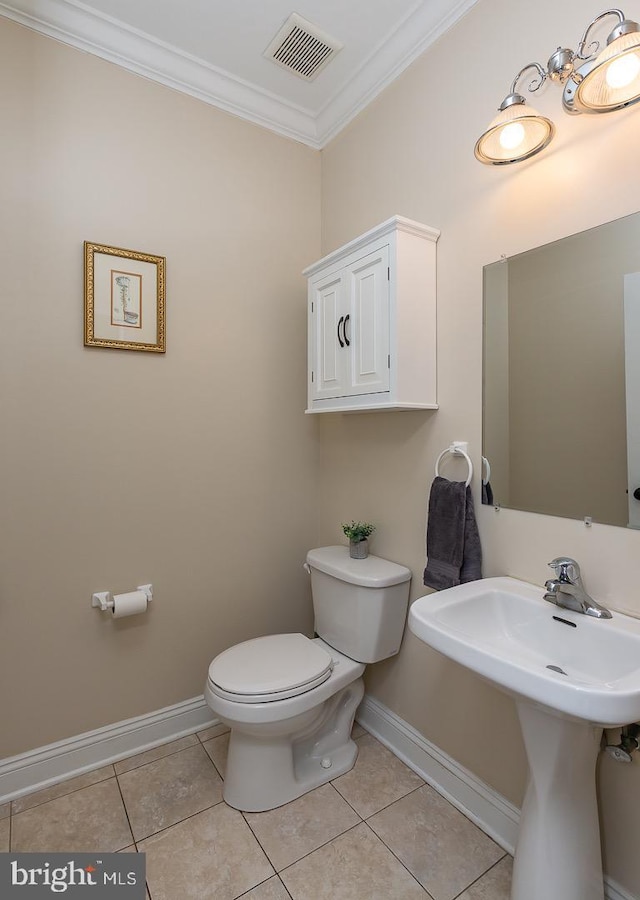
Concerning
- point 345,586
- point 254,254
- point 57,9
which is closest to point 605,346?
point 345,586

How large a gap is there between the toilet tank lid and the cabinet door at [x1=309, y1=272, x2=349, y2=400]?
0.66 meters

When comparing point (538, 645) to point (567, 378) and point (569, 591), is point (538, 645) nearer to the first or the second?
point (569, 591)

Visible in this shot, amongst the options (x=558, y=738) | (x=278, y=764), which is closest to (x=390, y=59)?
(x=558, y=738)

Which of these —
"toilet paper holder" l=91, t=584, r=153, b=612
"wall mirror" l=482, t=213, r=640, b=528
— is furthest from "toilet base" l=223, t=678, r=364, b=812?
"wall mirror" l=482, t=213, r=640, b=528

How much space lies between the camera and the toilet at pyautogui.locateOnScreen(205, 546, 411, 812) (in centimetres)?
147

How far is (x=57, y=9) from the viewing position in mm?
1576

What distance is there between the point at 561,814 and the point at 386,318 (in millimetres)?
1439

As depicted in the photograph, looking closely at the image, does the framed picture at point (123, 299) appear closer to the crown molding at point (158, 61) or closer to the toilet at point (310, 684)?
the crown molding at point (158, 61)

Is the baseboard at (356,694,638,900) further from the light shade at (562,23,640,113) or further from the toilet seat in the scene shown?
the light shade at (562,23,640,113)

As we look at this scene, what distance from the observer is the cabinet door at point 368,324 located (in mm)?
1581

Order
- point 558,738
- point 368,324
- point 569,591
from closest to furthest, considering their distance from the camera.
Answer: point 558,738, point 569,591, point 368,324

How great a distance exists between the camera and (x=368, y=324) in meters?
1.65

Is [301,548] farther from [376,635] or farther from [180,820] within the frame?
[180,820]

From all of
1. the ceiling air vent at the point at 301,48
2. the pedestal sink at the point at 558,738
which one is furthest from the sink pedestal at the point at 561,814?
the ceiling air vent at the point at 301,48
